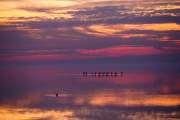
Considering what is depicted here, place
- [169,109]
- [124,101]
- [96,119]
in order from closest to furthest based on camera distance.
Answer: [96,119] → [169,109] → [124,101]

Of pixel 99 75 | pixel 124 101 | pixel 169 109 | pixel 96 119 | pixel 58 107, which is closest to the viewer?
pixel 96 119

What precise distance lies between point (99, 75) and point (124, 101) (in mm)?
12954

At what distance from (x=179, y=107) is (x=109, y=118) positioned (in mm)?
1352

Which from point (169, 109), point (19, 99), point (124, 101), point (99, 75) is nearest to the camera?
point (169, 109)

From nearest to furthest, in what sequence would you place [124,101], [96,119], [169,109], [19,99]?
[96,119] → [169,109] → [124,101] → [19,99]

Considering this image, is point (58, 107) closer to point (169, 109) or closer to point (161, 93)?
point (169, 109)

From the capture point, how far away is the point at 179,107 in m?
7.30

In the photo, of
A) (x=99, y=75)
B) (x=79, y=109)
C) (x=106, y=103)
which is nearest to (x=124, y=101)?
(x=106, y=103)

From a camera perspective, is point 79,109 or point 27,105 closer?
point 79,109

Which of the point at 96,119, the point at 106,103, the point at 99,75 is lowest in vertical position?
the point at 96,119

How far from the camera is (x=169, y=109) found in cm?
715

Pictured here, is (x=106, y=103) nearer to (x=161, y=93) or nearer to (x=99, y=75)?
(x=161, y=93)

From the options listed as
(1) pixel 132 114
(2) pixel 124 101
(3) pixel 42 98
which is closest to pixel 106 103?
(2) pixel 124 101

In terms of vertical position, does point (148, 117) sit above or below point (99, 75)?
below
